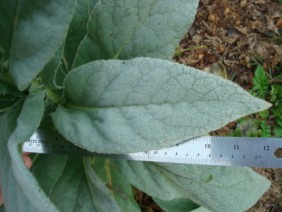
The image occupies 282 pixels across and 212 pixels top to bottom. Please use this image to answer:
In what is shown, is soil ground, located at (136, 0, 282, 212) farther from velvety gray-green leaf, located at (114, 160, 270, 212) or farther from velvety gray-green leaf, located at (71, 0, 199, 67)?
velvety gray-green leaf, located at (71, 0, 199, 67)

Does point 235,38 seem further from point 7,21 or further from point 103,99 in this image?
point 7,21

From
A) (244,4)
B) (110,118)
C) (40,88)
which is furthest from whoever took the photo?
(244,4)

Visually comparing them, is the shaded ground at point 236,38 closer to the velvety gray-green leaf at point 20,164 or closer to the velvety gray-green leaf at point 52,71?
the velvety gray-green leaf at point 52,71

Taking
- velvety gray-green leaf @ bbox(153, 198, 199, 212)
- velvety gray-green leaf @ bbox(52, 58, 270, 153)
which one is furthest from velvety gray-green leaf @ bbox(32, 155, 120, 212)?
velvety gray-green leaf @ bbox(153, 198, 199, 212)

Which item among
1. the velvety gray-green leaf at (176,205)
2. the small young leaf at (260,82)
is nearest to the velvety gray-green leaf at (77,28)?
the velvety gray-green leaf at (176,205)

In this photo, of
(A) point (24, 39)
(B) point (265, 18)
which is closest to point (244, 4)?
(B) point (265, 18)

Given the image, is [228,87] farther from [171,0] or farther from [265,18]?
[265,18]
